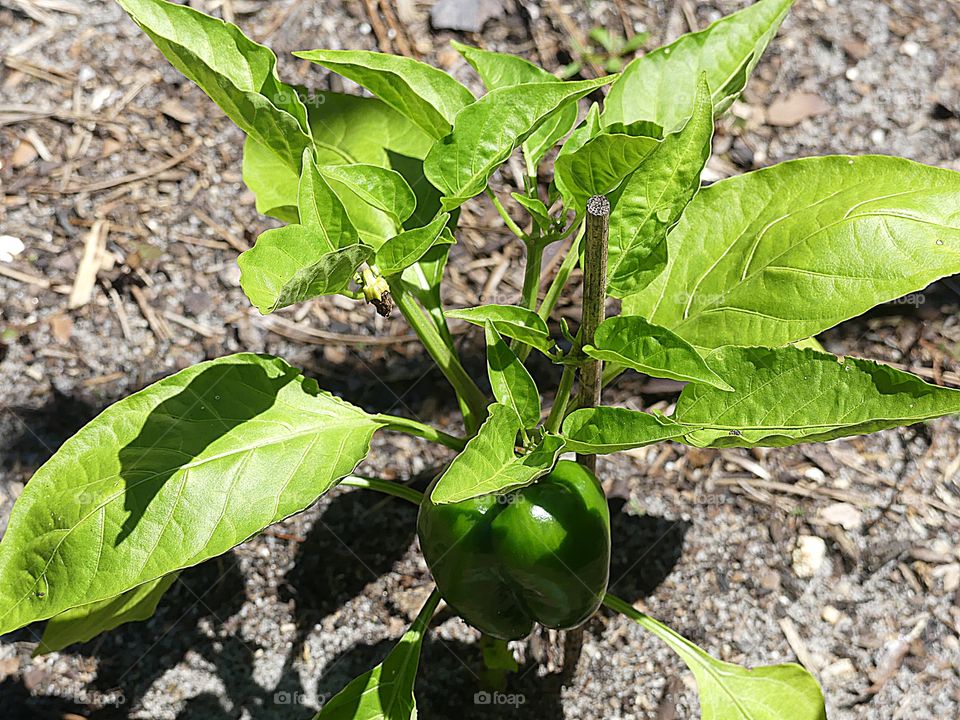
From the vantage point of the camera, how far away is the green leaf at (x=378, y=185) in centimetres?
112

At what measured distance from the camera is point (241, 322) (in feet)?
6.73

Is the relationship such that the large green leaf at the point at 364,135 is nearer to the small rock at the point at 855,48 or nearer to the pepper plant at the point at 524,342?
the pepper plant at the point at 524,342

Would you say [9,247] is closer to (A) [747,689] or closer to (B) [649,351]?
(B) [649,351]

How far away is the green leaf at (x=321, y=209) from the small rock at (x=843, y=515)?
1.22m

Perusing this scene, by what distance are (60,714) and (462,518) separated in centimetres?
99

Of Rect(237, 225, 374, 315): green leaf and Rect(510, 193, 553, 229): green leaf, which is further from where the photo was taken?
Rect(510, 193, 553, 229): green leaf

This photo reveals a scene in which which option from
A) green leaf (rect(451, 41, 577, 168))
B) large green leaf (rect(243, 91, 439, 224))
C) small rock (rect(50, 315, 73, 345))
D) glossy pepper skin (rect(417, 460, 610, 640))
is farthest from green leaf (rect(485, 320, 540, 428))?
small rock (rect(50, 315, 73, 345))

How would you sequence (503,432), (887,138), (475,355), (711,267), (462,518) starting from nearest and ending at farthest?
(503,432)
(462,518)
(711,267)
(475,355)
(887,138)

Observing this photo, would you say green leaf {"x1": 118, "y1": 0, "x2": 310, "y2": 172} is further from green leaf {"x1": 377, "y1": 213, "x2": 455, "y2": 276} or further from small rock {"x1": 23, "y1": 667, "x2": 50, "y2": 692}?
small rock {"x1": 23, "y1": 667, "x2": 50, "y2": 692}

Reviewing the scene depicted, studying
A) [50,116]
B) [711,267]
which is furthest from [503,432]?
[50,116]

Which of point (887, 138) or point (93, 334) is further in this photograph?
point (887, 138)

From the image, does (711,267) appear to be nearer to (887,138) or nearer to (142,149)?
(887,138)

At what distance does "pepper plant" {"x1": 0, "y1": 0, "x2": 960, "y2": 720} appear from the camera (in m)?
1.00

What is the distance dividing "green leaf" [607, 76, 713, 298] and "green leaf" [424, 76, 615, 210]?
12 centimetres
